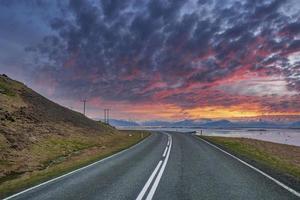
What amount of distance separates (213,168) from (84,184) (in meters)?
6.45

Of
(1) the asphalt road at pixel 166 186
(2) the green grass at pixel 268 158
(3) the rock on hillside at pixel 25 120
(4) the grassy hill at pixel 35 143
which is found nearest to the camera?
(1) the asphalt road at pixel 166 186

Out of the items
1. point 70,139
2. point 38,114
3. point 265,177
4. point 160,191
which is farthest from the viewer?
point 38,114

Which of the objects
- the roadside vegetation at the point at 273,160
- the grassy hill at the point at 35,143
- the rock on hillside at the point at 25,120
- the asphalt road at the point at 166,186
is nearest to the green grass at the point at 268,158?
the roadside vegetation at the point at 273,160

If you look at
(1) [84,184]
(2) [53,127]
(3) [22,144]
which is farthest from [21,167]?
(2) [53,127]

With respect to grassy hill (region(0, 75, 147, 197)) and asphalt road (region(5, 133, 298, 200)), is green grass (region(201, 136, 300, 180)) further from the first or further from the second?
grassy hill (region(0, 75, 147, 197))

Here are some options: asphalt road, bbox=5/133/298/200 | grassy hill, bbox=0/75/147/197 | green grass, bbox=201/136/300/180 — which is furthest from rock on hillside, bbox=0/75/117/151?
green grass, bbox=201/136/300/180

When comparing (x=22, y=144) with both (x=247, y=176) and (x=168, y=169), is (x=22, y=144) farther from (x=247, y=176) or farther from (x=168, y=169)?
(x=247, y=176)

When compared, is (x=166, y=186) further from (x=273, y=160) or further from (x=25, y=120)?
(x=25, y=120)

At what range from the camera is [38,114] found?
1954 inches

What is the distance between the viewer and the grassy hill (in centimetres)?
2097

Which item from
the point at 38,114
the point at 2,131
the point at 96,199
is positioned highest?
the point at 38,114

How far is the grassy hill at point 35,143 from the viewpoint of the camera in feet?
68.8

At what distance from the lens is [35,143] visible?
34125 mm

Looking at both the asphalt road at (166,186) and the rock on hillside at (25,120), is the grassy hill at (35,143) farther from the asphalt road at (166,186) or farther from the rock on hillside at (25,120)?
the asphalt road at (166,186)
